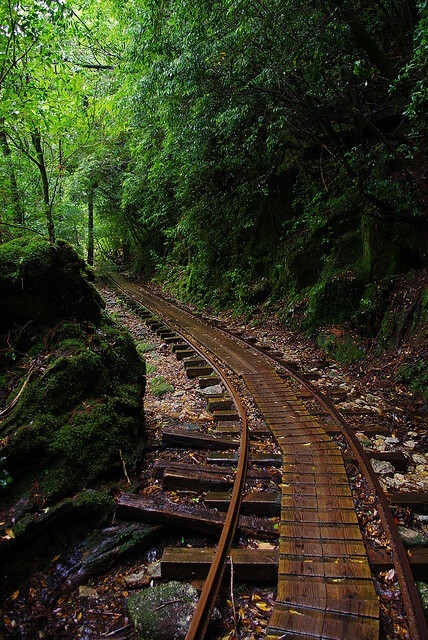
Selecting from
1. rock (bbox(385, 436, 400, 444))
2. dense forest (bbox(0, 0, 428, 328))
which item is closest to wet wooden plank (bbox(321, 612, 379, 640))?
rock (bbox(385, 436, 400, 444))

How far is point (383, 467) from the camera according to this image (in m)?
3.94

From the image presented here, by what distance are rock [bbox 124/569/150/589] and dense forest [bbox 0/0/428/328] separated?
5111 mm

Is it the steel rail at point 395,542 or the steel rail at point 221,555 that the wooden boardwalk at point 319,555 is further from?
the steel rail at point 221,555

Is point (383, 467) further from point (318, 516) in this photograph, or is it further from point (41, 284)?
point (41, 284)

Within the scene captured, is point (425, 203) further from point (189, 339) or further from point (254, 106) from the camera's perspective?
point (189, 339)

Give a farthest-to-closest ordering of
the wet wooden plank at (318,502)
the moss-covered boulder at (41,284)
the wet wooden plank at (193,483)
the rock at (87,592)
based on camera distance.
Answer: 1. the moss-covered boulder at (41,284)
2. the wet wooden plank at (193,483)
3. the wet wooden plank at (318,502)
4. the rock at (87,592)

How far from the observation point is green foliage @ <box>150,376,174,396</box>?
6.45 metres

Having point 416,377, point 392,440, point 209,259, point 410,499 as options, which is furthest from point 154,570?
point 209,259

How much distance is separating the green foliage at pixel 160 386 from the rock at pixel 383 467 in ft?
11.8

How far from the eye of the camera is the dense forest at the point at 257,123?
6.43 m

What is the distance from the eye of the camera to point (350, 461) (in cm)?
394

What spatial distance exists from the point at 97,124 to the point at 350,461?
1986cm

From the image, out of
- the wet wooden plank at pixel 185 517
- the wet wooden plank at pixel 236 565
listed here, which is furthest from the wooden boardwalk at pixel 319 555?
the wet wooden plank at pixel 185 517

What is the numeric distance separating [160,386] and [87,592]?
4.09m
